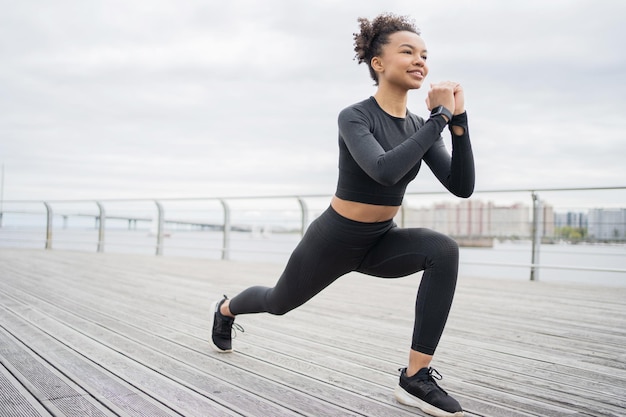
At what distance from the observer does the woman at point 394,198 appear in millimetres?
1770

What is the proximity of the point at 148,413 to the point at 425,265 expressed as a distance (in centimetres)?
103

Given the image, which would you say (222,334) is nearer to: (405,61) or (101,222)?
(405,61)

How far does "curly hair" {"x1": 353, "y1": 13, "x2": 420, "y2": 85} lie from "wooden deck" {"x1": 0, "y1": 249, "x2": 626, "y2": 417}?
1228 mm

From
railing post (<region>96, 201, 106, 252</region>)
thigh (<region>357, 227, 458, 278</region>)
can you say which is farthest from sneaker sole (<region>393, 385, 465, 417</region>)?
railing post (<region>96, 201, 106, 252</region>)

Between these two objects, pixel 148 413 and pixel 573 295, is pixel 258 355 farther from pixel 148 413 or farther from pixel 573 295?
pixel 573 295

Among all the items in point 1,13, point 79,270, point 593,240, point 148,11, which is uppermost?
point 148,11

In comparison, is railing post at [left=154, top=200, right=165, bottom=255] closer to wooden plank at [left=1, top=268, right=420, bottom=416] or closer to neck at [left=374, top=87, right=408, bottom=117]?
wooden plank at [left=1, top=268, right=420, bottom=416]

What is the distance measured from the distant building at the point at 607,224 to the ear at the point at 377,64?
5682 millimetres

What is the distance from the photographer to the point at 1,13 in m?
10.2

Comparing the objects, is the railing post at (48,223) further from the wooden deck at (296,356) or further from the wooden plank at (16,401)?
the wooden plank at (16,401)

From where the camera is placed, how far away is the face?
1.88 m

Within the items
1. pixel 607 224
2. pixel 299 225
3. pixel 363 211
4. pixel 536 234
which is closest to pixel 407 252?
pixel 363 211

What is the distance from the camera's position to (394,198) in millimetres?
1919

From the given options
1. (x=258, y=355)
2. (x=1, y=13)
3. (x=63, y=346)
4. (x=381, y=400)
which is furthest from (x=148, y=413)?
(x=1, y=13)
